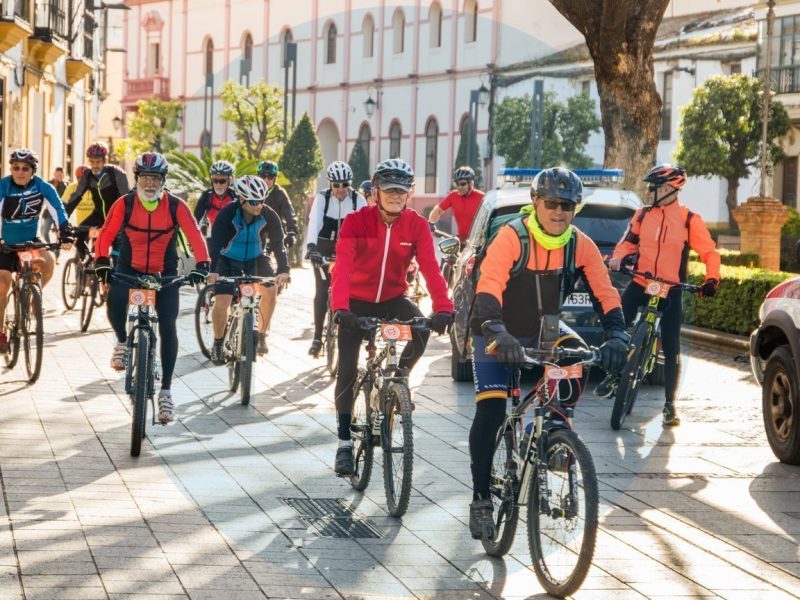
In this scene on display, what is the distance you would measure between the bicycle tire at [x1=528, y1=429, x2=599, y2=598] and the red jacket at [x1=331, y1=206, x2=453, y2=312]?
1879 millimetres

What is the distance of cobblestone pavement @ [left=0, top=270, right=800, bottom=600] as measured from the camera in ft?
20.5

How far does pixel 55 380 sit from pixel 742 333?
814 centimetres

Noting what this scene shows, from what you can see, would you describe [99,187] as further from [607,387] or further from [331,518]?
[331,518]

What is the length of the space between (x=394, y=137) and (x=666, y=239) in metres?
56.3

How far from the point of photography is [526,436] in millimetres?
6449

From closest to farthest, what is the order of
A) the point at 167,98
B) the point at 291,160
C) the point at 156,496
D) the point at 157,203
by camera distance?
the point at 156,496, the point at 157,203, the point at 291,160, the point at 167,98

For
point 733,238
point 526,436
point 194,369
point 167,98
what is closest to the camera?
point 526,436

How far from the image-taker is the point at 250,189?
12352 mm

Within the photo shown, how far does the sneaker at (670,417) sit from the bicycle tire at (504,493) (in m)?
4.48

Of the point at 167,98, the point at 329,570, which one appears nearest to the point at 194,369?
the point at 329,570

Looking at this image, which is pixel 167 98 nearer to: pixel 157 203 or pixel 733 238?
pixel 733 238

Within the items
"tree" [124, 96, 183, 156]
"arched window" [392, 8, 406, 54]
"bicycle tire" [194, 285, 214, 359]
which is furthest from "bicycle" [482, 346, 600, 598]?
"tree" [124, 96, 183, 156]

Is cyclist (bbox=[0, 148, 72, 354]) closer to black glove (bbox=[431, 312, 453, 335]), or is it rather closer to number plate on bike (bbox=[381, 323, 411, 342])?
number plate on bike (bbox=[381, 323, 411, 342])

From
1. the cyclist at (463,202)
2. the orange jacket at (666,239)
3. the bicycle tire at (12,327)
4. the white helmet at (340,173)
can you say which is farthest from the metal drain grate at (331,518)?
the cyclist at (463,202)
